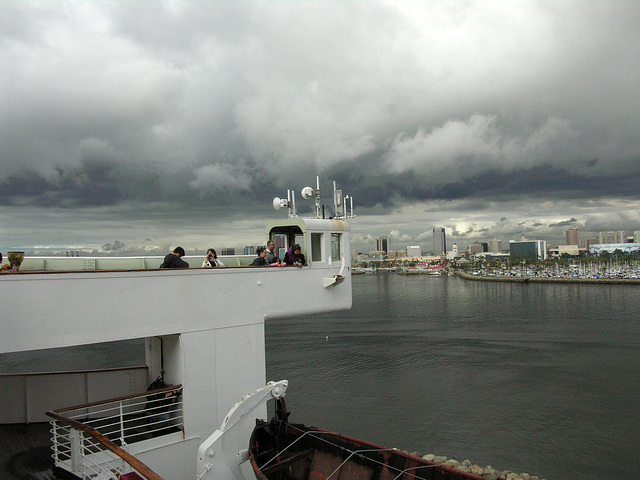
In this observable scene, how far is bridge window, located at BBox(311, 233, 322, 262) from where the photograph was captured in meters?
8.74

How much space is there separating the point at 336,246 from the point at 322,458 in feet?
13.8

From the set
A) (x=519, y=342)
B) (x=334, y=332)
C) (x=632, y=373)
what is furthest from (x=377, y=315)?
(x=632, y=373)

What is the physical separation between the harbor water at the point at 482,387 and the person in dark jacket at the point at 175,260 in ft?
40.0

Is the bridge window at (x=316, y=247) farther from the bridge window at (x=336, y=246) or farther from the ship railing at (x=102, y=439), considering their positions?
the ship railing at (x=102, y=439)

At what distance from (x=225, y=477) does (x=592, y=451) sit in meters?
15.5

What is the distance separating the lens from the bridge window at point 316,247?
8.74 m

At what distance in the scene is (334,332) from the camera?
39.4 metres

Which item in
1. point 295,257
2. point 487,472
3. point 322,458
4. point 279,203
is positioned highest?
point 279,203

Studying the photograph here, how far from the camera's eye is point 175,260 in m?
7.21

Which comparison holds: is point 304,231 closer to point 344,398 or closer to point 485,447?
point 485,447

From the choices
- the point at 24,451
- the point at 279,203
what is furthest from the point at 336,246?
the point at 24,451

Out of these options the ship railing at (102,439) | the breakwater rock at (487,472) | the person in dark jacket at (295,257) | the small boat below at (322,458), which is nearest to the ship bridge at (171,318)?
the person in dark jacket at (295,257)

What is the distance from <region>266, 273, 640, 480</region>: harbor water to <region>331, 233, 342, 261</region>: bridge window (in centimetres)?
989

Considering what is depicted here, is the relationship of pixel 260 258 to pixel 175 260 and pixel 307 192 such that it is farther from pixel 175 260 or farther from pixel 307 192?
pixel 307 192
